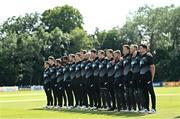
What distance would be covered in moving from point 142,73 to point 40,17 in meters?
78.6

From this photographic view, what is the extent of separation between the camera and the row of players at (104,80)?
1557cm

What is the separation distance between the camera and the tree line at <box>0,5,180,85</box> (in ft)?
250

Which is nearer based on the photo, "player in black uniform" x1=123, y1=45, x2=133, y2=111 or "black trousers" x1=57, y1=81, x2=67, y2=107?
"player in black uniform" x1=123, y1=45, x2=133, y2=111

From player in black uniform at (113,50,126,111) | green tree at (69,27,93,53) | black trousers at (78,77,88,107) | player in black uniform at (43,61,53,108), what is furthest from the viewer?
green tree at (69,27,93,53)

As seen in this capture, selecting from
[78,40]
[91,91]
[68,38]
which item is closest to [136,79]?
[91,91]

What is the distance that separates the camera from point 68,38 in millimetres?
81000

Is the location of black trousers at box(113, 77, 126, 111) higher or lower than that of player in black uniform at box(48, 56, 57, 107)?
lower

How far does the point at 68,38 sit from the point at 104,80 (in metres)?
63.8

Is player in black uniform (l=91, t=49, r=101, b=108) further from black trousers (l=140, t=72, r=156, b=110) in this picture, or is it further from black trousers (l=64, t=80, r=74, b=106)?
black trousers (l=140, t=72, r=156, b=110)

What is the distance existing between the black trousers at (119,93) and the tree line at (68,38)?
57.9 meters

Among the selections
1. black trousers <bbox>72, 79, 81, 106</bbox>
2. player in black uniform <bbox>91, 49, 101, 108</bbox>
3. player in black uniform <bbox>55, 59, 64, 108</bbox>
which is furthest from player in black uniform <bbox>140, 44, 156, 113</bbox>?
player in black uniform <bbox>55, 59, 64, 108</bbox>

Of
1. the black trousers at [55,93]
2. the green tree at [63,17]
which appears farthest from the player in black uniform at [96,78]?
the green tree at [63,17]

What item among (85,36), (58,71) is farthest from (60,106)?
(85,36)

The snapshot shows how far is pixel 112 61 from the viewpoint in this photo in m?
16.9
